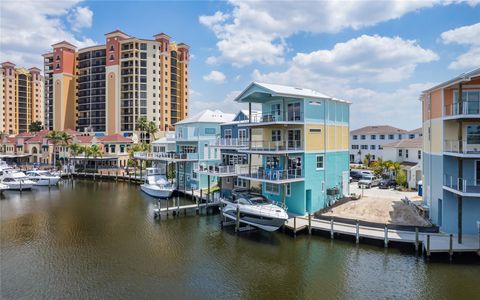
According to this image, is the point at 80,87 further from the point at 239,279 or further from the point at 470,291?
the point at 470,291

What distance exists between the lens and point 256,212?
2536 centimetres

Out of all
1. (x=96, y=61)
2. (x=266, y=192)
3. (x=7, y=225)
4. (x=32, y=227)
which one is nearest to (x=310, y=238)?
(x=266, y=192)

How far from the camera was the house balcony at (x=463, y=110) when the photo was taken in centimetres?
2045

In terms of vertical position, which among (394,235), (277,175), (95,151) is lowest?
(394,235)

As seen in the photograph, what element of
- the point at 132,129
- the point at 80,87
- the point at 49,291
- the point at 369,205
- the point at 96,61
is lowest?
the point at 49,291

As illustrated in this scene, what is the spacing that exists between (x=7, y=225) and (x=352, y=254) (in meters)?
28.9

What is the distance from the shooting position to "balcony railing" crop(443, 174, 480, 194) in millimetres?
20172

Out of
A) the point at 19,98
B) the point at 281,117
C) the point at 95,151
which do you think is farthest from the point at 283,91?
the point at 19,98

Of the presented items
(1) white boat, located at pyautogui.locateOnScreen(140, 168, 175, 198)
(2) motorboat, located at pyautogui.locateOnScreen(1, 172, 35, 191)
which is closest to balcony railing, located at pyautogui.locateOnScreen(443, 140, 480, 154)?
(1) white boat, located at pyautogui.locateOnScreen(140, 168, 175, 198)

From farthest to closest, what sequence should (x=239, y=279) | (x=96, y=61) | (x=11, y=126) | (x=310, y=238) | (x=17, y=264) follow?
(x=11, y=126) < (x=96, y=61) < (x=310, y=238) < (x=17, y=264) < (x=239, y=279)

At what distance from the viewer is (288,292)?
16.8 meters

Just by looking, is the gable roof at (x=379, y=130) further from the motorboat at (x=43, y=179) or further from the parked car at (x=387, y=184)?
the motorboat at (x=43, y=179)

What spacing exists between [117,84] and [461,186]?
3312 inches

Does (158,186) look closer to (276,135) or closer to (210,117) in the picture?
(210,117)
